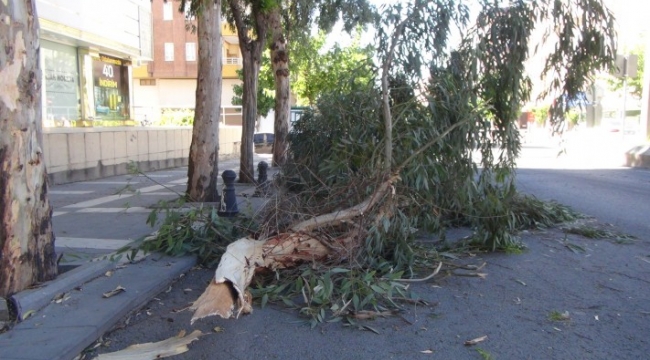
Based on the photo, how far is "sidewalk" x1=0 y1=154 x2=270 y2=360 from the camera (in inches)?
163

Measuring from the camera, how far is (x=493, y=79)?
7.01 m

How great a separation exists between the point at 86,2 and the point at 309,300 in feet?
54.9

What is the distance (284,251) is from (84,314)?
194cm

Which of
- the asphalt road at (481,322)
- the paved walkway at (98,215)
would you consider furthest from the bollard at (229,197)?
the asphalt road at (481,322)

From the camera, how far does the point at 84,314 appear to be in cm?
466

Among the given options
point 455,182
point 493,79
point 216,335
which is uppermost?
point 493,79

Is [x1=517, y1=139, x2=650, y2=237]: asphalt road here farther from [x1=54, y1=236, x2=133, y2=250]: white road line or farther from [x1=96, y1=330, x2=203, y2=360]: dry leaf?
[x1=54, y1=236, x2=133, y2=250]: white road line

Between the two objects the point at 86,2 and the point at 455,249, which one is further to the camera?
the point at 86,2

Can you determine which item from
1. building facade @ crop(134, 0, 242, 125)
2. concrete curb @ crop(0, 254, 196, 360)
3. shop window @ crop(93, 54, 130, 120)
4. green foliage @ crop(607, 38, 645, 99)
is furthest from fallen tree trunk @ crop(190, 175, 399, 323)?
building facade @ crop(134, 0, 242, 125)

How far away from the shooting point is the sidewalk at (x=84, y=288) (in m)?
4.13

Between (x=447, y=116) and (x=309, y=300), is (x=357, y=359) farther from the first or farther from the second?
(x=447, y=116)

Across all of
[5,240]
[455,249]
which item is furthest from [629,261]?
[5,240]

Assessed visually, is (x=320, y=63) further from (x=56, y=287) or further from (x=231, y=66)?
(x=56, y=287)

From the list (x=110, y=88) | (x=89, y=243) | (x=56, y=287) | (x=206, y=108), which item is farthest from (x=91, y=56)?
(x=56, y=287)
